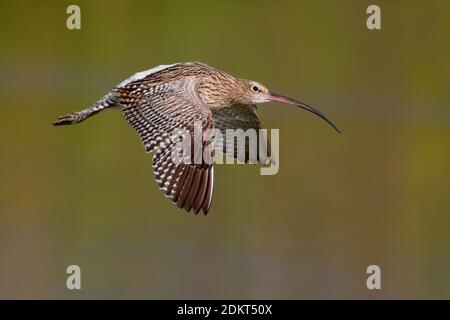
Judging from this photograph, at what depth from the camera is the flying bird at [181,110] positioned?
773cm

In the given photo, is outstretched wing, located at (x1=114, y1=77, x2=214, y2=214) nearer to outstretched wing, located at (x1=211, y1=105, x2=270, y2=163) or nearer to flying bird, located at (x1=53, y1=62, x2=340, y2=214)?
flying bird, located at (x1=53, y1=62, x2=340, y2=214)

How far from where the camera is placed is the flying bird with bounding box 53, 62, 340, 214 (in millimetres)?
7734

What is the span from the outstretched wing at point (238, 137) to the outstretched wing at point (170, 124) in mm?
695

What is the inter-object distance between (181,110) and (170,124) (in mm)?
138

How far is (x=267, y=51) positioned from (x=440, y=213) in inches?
167

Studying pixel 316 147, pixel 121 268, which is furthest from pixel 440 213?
pixel 121 268

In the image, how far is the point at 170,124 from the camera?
26.3 feet

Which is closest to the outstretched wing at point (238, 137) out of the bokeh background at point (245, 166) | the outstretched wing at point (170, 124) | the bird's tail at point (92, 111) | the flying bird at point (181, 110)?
the flying bird at point (181, 110)

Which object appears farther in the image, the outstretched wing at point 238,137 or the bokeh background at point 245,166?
the bokeh background at point 245,166

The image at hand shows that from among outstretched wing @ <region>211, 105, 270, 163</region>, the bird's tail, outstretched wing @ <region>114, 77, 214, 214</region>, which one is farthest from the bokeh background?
outstretched wing @ <region>114, 77, 214, 214</region>

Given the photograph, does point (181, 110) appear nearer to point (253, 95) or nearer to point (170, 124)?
point (170, 124)

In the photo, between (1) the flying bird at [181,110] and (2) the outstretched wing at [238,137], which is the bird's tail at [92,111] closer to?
(1) the flying bird at [181,110]

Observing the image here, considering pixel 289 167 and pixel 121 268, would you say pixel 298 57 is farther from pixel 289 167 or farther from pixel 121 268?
pixel 121 268

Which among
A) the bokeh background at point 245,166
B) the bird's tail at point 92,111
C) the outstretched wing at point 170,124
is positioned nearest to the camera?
the outstretched wing at point 170,124
